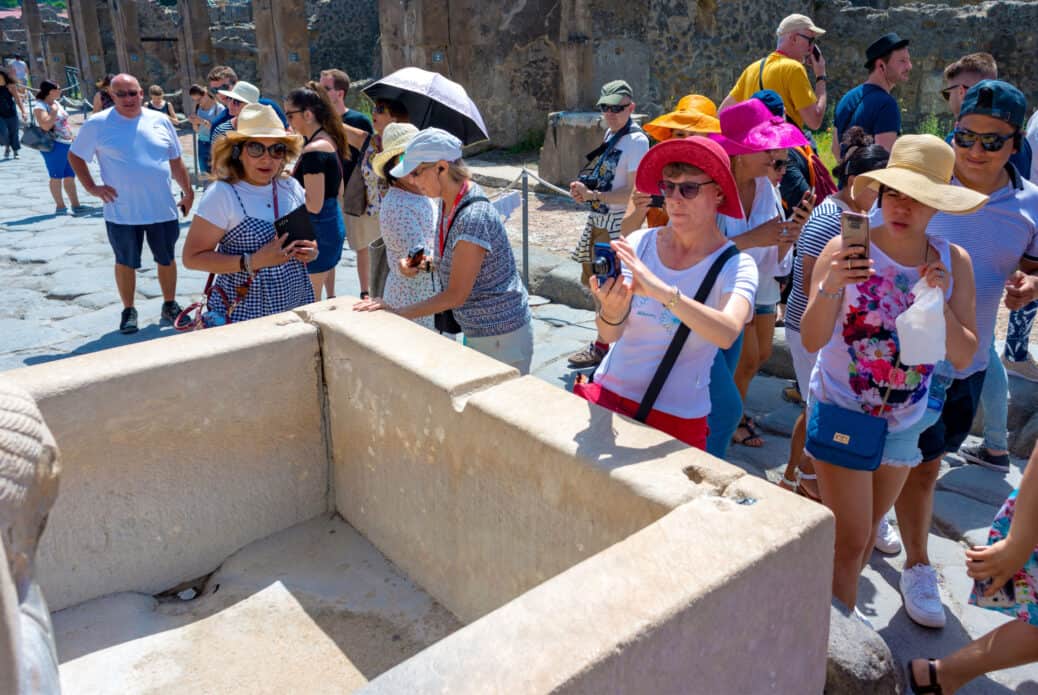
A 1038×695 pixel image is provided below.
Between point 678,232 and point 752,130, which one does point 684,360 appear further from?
point 752,130

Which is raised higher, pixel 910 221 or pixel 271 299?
pixel 910 221

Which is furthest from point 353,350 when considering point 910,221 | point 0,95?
point 0,95

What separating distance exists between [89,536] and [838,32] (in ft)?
38.6

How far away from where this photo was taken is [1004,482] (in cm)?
392

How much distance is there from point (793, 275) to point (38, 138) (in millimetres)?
9024

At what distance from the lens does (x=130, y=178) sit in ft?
19.1

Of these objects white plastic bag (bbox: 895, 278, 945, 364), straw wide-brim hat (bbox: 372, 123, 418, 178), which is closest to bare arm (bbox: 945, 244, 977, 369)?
white plastic bag (bbox: 895, 278, 945, 364)

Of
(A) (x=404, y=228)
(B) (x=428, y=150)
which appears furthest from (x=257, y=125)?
(B) (x=428, y=150)

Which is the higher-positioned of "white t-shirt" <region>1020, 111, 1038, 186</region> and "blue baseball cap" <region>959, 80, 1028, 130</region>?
"blue baseball cap" <region>959, 80, 1028, 130</region>

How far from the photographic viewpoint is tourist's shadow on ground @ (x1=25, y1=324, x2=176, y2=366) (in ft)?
18.7

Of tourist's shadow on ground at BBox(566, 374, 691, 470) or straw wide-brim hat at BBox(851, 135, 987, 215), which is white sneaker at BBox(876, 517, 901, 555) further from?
tourist's shadow on ground at BBox(566, 374, 691, 470)

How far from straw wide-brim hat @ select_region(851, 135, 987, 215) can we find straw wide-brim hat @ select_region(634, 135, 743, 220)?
40 cm

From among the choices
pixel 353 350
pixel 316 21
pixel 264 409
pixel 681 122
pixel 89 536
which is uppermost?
pixel 316 21

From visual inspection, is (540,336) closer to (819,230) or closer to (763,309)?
(763,309)
